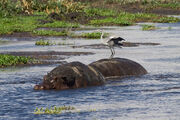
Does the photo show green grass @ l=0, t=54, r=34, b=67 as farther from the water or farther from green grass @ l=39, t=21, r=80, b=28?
green grass @ l=39, t=21, r=80, b=28

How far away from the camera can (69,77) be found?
15.3m

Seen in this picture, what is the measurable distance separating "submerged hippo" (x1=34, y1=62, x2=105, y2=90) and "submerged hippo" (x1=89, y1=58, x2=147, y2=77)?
133 cm

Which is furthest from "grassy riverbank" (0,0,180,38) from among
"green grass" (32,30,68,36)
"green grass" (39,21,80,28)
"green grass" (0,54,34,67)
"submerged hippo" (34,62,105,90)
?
"submerged hippo" (34,62,105,90)

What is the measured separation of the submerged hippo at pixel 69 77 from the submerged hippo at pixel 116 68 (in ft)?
4.37

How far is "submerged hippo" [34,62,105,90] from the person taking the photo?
599 inches

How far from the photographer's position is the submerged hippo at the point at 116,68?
17300mm

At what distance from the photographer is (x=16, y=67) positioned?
20625mm

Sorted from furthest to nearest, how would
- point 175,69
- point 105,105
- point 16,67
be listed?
point 16,67 → point 175,69 → point 105,105

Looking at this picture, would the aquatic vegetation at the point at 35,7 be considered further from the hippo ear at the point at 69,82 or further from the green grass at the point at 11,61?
the hippo ear at the point at 69,82

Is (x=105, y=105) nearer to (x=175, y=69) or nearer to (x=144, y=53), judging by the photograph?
(x=175, y=69)

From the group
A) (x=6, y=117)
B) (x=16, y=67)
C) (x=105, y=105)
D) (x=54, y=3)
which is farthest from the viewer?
(x=54, y=3)

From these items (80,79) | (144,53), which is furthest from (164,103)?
(144,53)

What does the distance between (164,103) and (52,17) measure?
29313mm

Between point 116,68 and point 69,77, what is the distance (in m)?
2.59
